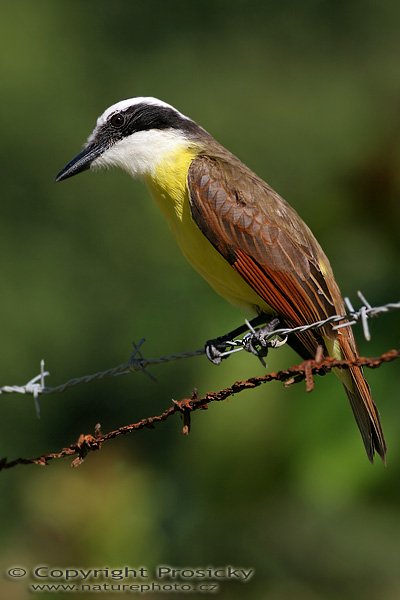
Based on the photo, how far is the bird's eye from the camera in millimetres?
5379

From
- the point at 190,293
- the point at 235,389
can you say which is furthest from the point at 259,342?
the point at 190,293

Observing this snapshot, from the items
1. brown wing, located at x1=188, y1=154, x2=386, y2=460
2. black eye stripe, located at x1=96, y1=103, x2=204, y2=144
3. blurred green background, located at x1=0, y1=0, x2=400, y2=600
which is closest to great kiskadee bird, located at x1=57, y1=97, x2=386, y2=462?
brown wing, located at x1=188, y1=154, x2=386, y2=460

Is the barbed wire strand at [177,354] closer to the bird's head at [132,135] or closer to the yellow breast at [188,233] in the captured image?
the yellow breast at [188,233]

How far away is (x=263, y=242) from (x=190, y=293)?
9.90 ft

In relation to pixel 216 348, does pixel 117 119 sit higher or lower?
higher

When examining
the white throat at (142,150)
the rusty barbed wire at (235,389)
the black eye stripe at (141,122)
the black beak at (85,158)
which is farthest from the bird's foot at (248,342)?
the black beak at (85,158)

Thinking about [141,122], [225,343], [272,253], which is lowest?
[225,343]

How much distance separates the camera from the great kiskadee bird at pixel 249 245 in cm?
468

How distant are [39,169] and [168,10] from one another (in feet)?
11.9

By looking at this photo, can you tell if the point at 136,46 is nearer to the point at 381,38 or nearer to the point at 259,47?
the point at 259,47

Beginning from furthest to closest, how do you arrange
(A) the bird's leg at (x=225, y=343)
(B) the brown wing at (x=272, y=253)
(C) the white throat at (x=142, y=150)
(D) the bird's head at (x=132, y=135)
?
1. (D) the bird's head at (x=132, y=135)
2. (C) the white throat at (x=142, y=150)
3. (A) the bird's leg at (x=225, y=343)
4. (B) the brown wing at (x=272, y=253)

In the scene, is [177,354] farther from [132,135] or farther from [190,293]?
[190,293]

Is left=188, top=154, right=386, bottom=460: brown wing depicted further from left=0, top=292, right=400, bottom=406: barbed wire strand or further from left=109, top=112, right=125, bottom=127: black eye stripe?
left=109, top=112, right=125, bottom=127: black eye stripe

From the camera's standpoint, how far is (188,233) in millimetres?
4840
